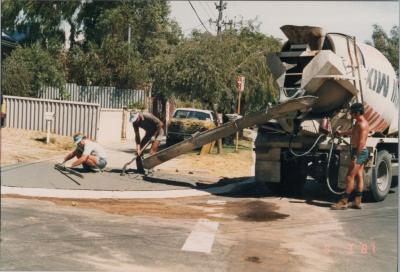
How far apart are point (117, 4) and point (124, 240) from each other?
390 cm

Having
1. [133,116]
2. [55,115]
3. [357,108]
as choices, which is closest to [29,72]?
[55,115]

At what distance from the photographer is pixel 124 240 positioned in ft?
19.2

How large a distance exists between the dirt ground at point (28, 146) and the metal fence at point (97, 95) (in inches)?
29.0

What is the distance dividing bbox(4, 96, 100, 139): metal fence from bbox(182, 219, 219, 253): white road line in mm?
3215

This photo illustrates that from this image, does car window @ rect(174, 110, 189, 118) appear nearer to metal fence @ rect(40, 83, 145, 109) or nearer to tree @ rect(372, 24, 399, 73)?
metal fence @ rect(40, 83, 145, 109)

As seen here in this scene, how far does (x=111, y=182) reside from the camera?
933 cm

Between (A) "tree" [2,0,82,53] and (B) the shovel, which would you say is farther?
(B) the shovel

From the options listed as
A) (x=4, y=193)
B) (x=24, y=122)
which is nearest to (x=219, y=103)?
(x=24, y=122)

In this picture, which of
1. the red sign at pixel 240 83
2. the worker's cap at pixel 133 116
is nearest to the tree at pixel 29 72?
the worker's cap at pixel 133 116

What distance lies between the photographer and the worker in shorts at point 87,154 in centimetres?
909

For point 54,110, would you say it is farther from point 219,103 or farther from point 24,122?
point 219,103

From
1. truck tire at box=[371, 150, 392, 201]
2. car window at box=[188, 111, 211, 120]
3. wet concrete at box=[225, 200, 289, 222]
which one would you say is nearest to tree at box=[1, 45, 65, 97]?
wet concrete at box=[225, 200, 289, 222]

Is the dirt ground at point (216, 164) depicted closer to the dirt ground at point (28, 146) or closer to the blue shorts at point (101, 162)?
the blue shorts at point (101, 162)

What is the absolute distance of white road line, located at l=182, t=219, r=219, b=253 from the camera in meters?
5.82
